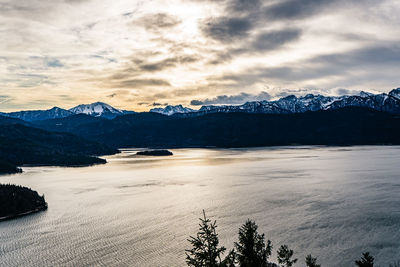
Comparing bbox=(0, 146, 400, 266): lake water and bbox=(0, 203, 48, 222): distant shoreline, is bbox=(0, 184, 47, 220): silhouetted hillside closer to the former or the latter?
bbox=(0, 203, 48, 222): distant shoreline

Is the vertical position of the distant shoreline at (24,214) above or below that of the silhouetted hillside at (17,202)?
below

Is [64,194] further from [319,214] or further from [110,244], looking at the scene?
[319,214]

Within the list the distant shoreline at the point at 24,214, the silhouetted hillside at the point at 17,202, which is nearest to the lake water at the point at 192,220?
the distant shoreline at the point at 24,214

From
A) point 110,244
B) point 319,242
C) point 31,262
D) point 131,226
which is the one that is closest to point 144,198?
point 131,226

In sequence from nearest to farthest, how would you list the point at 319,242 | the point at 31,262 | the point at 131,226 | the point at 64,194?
the point at 31,262 < the point at 319,242 < the point at 131,226 < the point at 64,194

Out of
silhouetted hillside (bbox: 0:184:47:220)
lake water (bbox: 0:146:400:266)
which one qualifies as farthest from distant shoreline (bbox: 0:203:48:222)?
lake water (bbox: 0:146:400:266)

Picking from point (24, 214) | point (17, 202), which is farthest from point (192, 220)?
point (17, 202)

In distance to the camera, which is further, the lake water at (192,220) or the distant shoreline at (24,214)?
the distant shoreline at (24,214)

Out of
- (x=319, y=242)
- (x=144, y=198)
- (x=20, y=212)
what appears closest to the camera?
(x=319, y=242)

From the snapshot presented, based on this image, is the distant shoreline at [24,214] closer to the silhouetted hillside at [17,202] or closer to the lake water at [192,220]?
the silhouetted hillside at [17,202]
